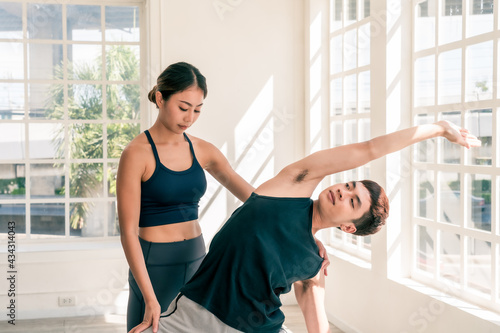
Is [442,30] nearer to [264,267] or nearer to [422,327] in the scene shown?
[422,327]

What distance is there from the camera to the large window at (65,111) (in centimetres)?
486

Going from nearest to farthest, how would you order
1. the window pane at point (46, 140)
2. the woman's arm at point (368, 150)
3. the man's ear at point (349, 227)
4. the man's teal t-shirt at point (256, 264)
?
the man's teal t-shirt at point (256, 264)
the woman's arm at point (368, 150)
the man's ear at point (349, 227)
the window pane at point (46, 140)

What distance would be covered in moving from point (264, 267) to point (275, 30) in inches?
136

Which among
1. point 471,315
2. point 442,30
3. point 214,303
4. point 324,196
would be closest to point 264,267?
point 214,303

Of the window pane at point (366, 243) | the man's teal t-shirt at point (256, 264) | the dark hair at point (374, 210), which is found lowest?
the window pane at point (366, 243)

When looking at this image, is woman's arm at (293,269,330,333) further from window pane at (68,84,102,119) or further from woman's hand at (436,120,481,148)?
window pane at (68,84,102,119)

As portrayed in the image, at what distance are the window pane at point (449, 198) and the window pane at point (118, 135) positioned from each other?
2729mm

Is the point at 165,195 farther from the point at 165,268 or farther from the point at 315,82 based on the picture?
the point at 315,82

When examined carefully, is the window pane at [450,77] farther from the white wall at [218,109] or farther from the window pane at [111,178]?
the window pane at [111,178]

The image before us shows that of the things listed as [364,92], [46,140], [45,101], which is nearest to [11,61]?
[45,101]

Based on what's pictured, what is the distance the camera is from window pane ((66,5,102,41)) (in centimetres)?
491

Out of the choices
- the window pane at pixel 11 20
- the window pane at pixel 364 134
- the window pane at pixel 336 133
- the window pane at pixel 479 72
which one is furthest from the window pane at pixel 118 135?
the window pane at pixel 479 72

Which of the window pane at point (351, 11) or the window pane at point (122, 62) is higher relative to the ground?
the window pane at point (351, 11)

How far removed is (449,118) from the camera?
321 centimetres
